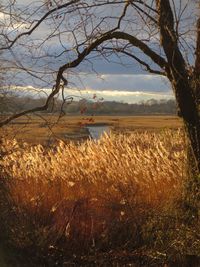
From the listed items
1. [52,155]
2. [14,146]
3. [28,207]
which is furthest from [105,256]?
[52,155]

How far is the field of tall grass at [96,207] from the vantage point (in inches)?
372

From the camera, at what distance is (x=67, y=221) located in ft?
32.9

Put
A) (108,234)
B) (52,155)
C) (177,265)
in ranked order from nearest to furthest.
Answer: (177,265) < (108,234) < (52,155)

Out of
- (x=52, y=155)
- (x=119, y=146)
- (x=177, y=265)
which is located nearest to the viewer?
(x=177, y=265)

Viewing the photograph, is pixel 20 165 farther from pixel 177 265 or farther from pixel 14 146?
pixel 177 265

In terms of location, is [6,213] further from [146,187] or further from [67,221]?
[146,187]

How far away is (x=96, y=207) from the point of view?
10.2 meters

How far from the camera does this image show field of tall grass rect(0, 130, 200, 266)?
31.0ft

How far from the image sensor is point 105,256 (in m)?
9.47

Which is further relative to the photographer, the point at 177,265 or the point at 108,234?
the point at 108,234

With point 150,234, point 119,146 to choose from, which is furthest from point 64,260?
point 119,146

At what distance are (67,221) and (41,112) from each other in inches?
68.9

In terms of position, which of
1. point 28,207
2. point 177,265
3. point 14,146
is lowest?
point 177,265

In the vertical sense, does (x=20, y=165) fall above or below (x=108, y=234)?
above
